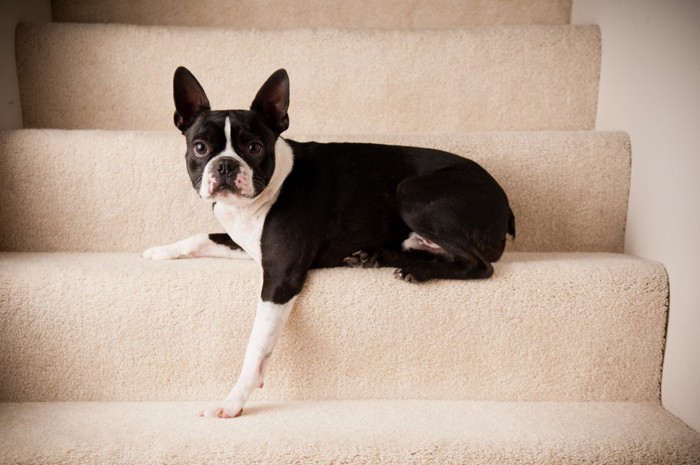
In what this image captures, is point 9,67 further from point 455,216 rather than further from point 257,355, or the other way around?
point 455,216

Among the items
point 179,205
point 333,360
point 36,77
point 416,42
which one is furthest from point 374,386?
point 36,77

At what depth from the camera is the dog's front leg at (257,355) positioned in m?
1.52

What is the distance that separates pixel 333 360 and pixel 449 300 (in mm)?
410

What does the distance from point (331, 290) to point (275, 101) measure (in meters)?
0.66

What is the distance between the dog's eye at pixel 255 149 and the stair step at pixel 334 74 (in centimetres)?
68

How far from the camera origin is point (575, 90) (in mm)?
2230

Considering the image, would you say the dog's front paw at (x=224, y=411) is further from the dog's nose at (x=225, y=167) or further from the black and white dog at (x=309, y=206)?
the dog's nose at (x=225, y=167)

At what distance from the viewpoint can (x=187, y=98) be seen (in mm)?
1721

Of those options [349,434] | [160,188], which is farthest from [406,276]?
[160,188]

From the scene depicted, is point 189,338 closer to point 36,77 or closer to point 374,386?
point 374,386

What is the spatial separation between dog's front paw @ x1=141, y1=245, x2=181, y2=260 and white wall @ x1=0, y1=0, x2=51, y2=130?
2.90 ft

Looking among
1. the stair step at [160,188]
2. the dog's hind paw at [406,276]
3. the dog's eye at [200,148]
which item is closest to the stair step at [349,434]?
the dog's hind paw at [406,276]

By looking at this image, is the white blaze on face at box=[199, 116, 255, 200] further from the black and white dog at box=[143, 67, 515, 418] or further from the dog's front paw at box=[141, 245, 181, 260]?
the dog's front paw at box=[141, 245, 181, 260]

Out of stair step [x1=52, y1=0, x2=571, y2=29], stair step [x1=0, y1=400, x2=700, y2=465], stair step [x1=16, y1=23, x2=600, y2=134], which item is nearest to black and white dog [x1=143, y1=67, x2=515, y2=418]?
stair step [x1=0, y1=400, x2=700, y2=465]
